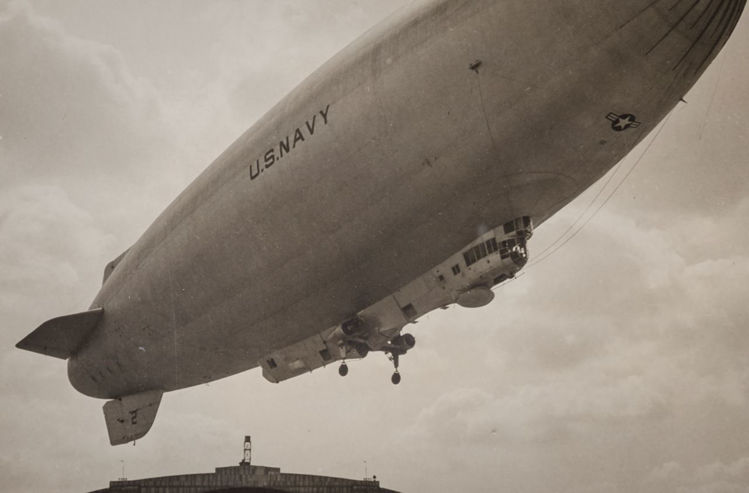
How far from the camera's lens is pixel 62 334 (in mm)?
28031

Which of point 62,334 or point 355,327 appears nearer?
point 355,327

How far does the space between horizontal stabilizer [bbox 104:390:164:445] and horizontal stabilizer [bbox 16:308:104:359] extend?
3.13m

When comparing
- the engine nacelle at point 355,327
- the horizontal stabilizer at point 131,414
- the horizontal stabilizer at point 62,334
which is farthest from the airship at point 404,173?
the horizontal stabilizer at point 131,414

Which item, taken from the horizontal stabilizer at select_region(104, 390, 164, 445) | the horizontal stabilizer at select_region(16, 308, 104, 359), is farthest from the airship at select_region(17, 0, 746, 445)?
the horizontal stabilizer at select_region(104, 390, 164, 445)

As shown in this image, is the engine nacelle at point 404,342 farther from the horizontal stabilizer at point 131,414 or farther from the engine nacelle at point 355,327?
the horizontal stabilizer at point 131,414

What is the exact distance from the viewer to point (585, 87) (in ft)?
48.7

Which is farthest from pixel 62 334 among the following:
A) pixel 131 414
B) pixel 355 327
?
pixel 355 327

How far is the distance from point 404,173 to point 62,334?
18.2 metres

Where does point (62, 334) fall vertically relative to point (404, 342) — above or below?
above

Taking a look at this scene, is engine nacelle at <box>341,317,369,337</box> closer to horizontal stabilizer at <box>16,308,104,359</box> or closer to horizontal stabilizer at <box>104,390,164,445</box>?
horizontal stabilizer at <box>16,308,104,359</box>

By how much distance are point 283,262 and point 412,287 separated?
3.77m

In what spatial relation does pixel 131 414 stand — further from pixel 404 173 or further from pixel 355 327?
pixel 404 173

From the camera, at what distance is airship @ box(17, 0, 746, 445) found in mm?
14781

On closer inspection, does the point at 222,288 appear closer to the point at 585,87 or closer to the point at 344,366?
the point at 344,366
